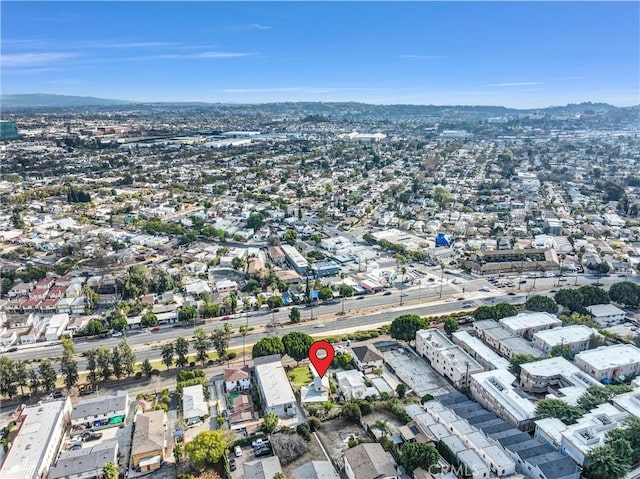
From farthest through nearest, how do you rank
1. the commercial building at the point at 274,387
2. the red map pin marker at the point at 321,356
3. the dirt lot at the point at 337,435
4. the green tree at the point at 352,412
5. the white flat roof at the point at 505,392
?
the red map pin marker at the point at 321,356 < the commercial building at the point at 274,387 < the green tree at the point at 352,412 < the white flat roof at the point at 505,392 < the dirt lot at the point at 337,435

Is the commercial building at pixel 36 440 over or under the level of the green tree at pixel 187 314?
over

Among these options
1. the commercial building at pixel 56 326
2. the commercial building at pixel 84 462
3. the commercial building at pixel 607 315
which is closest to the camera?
the commercial building at pixel 84 462

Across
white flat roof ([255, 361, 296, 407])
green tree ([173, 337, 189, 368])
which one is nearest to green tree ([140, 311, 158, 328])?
green tree ([173, 337, 189, 368])

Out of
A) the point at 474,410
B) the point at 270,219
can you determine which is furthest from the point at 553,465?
the point at 270,219

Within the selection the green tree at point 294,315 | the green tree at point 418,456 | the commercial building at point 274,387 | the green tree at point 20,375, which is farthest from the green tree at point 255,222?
the green tree at point 418,456

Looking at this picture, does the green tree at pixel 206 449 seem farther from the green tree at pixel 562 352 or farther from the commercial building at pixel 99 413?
the green tree at pixel 562 352

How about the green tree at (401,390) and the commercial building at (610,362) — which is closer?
the green tree at (401,390)

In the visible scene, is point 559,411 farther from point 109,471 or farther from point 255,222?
point 255,222

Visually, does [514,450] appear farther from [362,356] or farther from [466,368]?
[362,356]
